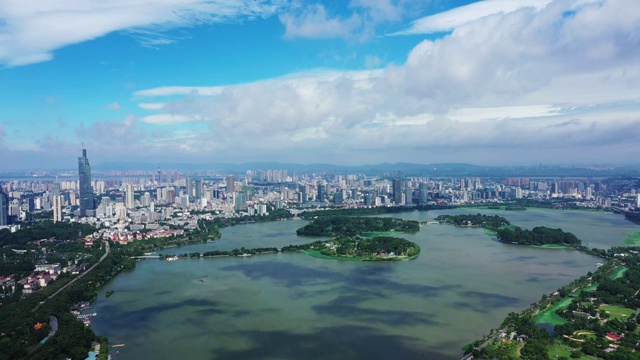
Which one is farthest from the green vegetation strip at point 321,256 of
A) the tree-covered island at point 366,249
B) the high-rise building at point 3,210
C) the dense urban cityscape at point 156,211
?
the high-rise building at point 3,210

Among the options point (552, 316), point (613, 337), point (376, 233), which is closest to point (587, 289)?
point (552, 316)

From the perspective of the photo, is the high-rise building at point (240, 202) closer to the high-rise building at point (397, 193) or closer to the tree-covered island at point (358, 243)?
the tree-covered island at point (358, 243)

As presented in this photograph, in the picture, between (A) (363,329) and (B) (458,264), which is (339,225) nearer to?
(B) (458,264)

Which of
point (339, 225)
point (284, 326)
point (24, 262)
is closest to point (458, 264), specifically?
point (284, 326)

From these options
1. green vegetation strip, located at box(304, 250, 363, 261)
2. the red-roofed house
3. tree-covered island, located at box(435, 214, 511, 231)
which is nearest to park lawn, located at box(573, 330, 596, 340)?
the red-roofed house

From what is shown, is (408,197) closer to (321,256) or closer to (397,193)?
(397,193)
